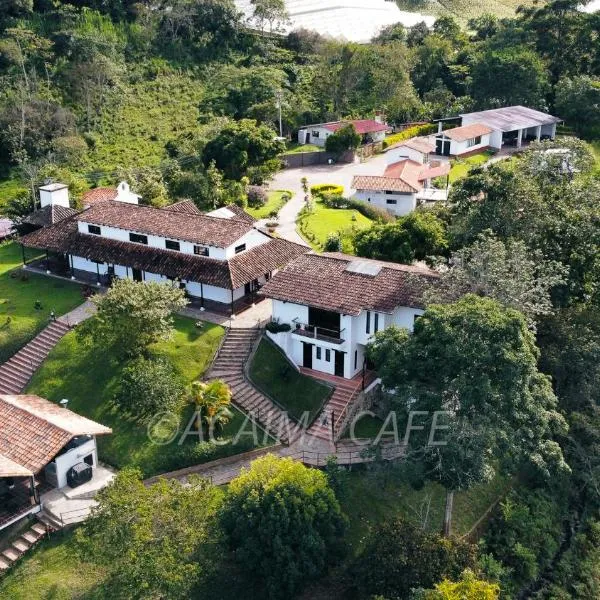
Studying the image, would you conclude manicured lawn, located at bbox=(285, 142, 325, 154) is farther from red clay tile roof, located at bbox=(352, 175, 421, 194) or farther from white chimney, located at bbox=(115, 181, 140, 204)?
white chimney, located at bbox=(115, 181, 140, 204)

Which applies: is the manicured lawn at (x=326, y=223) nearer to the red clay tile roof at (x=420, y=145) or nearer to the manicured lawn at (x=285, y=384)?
the manicured lawn at (x=285, y=384)

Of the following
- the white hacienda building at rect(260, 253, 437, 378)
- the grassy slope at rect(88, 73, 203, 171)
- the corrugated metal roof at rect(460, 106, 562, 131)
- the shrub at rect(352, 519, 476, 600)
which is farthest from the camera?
the corrugated metal roof at rect(460, 106, 562, 131)

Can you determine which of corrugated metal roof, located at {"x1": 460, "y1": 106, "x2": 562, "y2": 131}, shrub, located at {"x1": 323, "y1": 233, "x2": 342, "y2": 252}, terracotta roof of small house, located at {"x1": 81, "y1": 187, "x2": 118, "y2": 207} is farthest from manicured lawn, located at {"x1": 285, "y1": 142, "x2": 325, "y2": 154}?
shrub, located at {"x1": 323, "y1": 233, "x2": 342, "y2": 252}

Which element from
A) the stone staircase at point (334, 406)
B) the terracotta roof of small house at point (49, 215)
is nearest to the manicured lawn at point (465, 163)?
the terracotta roof of small house at point (49, 215)

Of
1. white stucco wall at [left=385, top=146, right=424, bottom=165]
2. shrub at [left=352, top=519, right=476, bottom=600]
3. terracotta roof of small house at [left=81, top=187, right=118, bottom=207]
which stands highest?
terracotta roof of small house at [left=81, top=187, right=118, bottom=207]

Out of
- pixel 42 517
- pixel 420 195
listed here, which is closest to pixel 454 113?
pixel 420 195

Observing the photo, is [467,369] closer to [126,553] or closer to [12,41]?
[126,553]

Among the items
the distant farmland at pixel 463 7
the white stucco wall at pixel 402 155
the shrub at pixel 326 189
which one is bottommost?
the shrub at pixel 326 189
